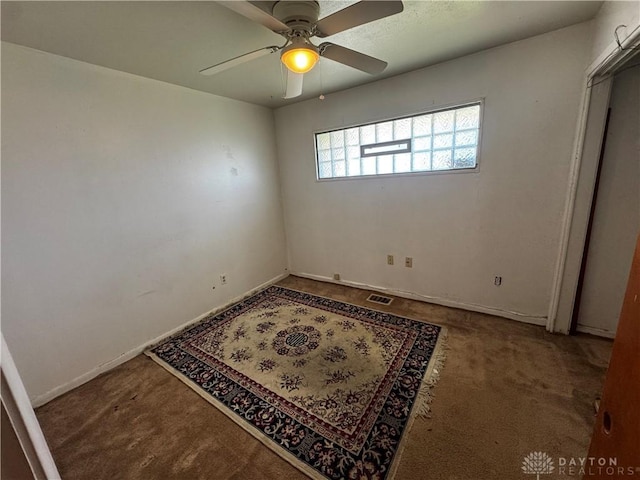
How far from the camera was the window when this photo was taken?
7.91 feet

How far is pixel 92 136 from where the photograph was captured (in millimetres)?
1995

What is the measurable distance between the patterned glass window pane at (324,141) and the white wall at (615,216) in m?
2.42

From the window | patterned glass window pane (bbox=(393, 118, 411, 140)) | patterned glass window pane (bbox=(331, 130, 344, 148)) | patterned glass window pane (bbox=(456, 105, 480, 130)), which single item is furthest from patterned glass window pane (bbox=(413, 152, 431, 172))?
patterned glass window pane (bbox=(331, 130, 344, 148))

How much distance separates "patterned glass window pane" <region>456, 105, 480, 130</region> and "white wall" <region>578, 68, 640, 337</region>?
2.73 feet

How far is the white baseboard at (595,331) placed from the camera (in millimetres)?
2088

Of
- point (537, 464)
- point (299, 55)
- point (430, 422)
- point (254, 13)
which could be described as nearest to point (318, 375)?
point (430, 422)

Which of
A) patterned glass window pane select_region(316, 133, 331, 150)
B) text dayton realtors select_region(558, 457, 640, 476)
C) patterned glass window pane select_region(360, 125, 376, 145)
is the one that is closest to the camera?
text dayton realtors select_region(558, 457, 640, 476)

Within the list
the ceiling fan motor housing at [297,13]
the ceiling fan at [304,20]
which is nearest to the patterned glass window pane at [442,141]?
the ceiling fan at [304,20]

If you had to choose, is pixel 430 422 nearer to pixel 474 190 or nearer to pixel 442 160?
pixel 474 190

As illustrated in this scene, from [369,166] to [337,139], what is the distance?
55cm

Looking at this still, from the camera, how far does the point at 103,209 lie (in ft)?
6.82

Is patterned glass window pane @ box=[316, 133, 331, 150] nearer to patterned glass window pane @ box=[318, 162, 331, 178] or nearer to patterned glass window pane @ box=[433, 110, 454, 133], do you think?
patterned glass window pane @ box=[318, 162, 331, 178]

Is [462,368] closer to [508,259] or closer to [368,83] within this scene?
[508,259]

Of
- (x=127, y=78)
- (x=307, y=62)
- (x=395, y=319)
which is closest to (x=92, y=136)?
(x=127, y=78)
